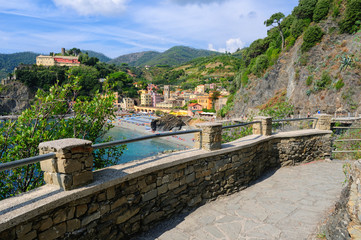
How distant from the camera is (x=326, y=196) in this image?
5215 millimetres

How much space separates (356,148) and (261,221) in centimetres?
642

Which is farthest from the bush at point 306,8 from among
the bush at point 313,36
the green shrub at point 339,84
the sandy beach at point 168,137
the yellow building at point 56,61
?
the yellow building at point 56,61

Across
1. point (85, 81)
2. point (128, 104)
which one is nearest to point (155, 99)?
point (128, 104)

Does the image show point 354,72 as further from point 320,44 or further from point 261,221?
point 261,221

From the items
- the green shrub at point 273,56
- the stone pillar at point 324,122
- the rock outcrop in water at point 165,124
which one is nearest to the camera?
the stone pillar at point 324,122

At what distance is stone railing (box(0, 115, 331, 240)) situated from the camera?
2.54m

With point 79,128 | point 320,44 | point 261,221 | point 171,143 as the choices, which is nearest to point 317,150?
point 261,221

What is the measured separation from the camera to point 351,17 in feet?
81.9

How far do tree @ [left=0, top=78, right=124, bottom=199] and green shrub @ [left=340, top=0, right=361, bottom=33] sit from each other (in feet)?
99.4

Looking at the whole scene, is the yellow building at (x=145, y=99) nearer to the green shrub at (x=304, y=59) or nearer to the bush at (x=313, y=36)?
the green shrub at (x=304, y=59)

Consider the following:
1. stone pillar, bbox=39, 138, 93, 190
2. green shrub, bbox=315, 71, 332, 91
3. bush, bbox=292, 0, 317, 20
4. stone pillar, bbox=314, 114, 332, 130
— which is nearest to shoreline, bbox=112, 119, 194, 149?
green shrub, bbox=315, 71, 332, 91

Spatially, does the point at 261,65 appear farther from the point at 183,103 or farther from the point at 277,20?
the point at 183,103

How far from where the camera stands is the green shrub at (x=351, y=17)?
24.4 m

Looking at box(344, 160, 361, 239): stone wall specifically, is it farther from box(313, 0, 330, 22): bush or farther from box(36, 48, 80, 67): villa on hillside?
box(36, 48, 80, 67): villa on hillside
